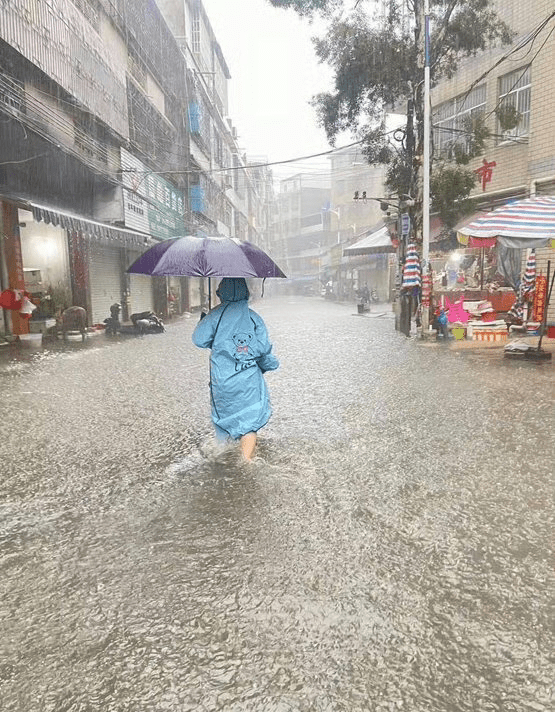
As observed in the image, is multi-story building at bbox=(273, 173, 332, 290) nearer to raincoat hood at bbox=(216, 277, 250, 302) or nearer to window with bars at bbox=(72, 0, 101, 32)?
window with bars at bbox=(72, 0, 101, 32)

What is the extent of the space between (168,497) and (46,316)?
44.6ft

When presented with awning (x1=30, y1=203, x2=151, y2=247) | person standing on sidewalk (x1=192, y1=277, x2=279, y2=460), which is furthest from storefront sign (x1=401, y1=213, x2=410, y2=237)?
person standing on sidewalk (x1=192, y1=277, x2=279, y2=460)

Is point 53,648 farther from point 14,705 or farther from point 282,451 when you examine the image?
point 282,451

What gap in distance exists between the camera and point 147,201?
71.7 ft

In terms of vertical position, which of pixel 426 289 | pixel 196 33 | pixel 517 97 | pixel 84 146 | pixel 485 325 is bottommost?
pixel 485 325

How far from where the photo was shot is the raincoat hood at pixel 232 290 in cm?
453

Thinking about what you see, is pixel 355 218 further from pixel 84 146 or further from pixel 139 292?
pixel 84 146

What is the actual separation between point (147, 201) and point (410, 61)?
38.1 feet

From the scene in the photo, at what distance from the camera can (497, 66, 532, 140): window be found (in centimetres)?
1634

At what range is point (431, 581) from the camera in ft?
9.07

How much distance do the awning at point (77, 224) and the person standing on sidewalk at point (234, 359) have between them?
9.48m

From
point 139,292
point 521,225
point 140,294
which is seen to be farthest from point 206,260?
point 140,294

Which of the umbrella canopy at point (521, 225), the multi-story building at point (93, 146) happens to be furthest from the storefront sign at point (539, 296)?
the multi-story building at point (93, 146)

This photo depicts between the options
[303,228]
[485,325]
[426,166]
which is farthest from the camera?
[303,228]
